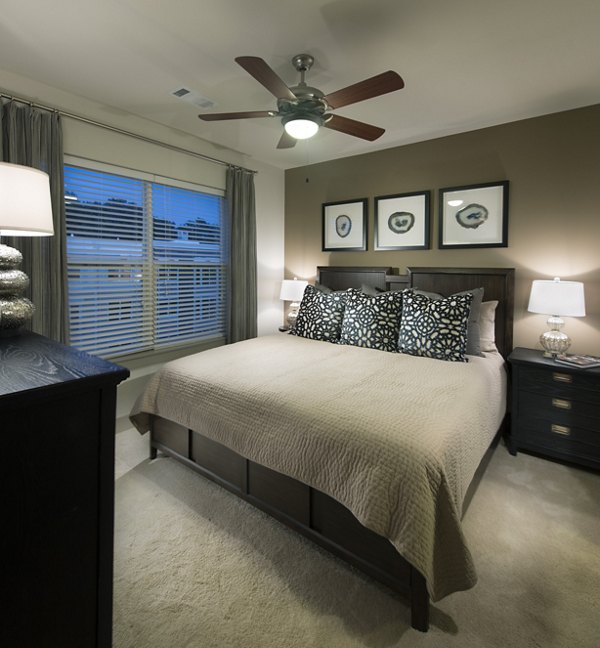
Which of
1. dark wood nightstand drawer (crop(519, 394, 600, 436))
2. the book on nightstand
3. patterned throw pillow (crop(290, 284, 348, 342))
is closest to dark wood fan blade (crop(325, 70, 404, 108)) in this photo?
patterned throw pillow (crop(290, 284, 348, 342))

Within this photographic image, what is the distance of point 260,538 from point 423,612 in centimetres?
85

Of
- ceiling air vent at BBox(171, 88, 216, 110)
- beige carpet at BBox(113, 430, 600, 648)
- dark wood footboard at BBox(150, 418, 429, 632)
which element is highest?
ceiling air vent at BBox(171, 88, 216, 110)

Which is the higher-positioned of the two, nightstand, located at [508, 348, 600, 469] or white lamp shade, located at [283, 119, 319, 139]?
white lamp shade, located at [283, 119, 319, 139]

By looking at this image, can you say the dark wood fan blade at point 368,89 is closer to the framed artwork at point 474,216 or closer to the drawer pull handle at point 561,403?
the framed artwork at point 474,216

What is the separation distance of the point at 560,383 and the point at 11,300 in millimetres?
3249

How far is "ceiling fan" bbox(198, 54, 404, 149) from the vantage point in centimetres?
186

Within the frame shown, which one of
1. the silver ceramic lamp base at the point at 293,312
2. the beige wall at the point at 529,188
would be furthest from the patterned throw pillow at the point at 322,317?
the beige wall at the point at 529,188

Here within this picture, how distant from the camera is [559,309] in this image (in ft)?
8.85

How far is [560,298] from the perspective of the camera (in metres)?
2.70

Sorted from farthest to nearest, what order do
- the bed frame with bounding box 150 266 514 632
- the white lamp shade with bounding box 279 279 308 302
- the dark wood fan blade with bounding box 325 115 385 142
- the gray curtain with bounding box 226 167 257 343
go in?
the white lamp shade with bounding box 279 279 308 302, the gray curtain with bounding box 226 167 257 343, the dark wood fan blade with bounding box 325 115 385 142, the bed frame with bounding box 150 266 514 632

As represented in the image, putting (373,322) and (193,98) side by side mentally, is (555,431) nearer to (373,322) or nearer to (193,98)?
(373,322)

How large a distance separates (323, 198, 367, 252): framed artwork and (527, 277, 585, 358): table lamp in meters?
1.83

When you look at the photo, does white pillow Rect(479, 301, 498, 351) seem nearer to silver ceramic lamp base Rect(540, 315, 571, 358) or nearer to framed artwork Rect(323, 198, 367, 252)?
silver ceramic lamp base Rect(540, 315, 571, 358)

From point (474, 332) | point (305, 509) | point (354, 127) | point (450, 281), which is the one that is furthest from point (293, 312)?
point (305, 509)
